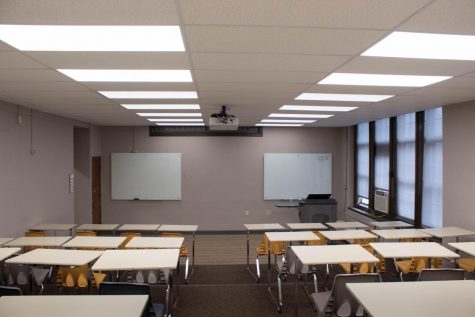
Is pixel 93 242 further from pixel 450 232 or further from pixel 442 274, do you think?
pixel 450 232

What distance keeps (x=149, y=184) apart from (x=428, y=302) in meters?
8.04

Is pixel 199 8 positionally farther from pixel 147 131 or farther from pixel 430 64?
pixel 147 131

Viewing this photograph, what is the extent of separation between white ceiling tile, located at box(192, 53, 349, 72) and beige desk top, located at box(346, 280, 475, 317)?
5.63 ft

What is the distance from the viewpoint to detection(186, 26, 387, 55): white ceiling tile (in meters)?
2.16

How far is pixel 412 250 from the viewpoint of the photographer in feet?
13.6

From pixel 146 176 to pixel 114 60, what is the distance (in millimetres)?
6911

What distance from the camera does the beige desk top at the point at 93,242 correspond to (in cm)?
469

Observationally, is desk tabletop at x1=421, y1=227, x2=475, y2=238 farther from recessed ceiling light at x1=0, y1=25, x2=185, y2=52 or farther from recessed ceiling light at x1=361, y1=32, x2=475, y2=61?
recessed ceiling light at x1=0, y1=25, x2=185, y2=52

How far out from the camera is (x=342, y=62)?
2906mm

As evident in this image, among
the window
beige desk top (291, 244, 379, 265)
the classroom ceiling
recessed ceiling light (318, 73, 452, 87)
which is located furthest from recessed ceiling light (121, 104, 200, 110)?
the window

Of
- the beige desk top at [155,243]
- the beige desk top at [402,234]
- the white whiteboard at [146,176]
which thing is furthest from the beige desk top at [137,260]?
the white whiteboard at [146,176]

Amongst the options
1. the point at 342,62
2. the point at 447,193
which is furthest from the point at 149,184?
the point at 342,62

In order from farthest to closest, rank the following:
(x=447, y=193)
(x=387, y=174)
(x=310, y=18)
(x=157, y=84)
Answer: (x=387, y=174) < (x=447, y=193) < (x=157, y=84) < (x=310, y=18)

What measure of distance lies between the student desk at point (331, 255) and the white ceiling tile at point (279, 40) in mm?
2144
